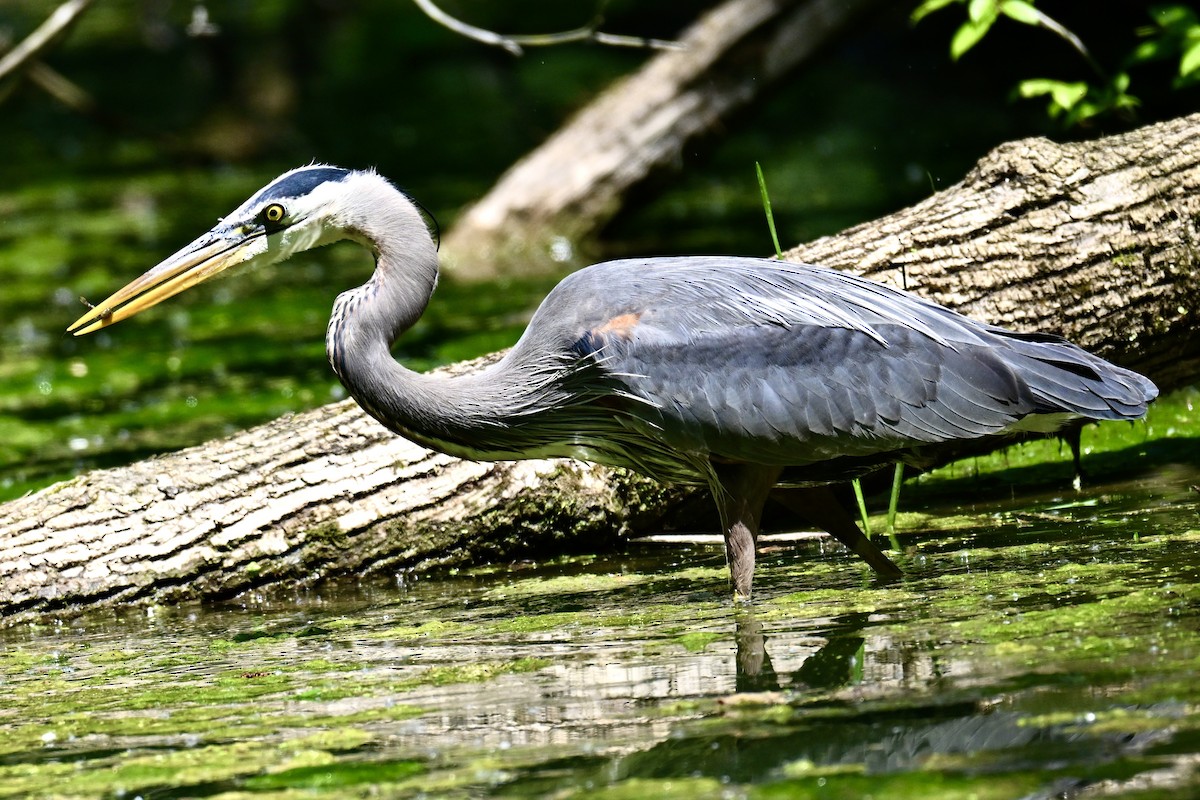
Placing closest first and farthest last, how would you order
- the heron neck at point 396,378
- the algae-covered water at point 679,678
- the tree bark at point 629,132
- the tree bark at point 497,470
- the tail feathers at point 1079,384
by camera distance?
the algae-covered water at point 679,678
the tail feathers at point 1079,384
the heron neck at point 396,378
the tree bark at point 497,470
the tree bark at point 629,132

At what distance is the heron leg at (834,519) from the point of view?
4.87m

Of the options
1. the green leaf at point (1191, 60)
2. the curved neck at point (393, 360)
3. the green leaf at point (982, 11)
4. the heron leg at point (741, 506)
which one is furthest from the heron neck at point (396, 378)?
the green leaf at point (1191, 60)

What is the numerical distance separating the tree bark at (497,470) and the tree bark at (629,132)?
16.9 ft

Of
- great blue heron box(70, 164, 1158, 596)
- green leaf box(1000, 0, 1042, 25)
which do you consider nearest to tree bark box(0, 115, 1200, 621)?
great blue heron box(70, 164, 1158, 596)

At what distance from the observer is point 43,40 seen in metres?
6.90

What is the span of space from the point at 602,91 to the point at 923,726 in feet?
29.7

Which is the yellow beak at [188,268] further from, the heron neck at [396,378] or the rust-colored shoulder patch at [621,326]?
the rust-colored shoulder patch at [621,326]

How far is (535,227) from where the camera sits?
11.4 metres

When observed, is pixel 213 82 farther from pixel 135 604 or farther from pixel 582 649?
pixel 582 649

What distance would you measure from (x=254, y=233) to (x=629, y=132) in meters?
6.50

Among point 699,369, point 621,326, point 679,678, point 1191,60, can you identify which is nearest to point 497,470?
point 621,326

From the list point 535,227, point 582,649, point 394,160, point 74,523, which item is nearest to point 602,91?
point 535,227

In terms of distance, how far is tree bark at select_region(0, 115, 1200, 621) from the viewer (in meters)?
5.41

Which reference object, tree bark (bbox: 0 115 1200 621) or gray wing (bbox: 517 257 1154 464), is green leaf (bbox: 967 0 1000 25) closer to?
tree bark (bbox: 0 115 1200 621)
